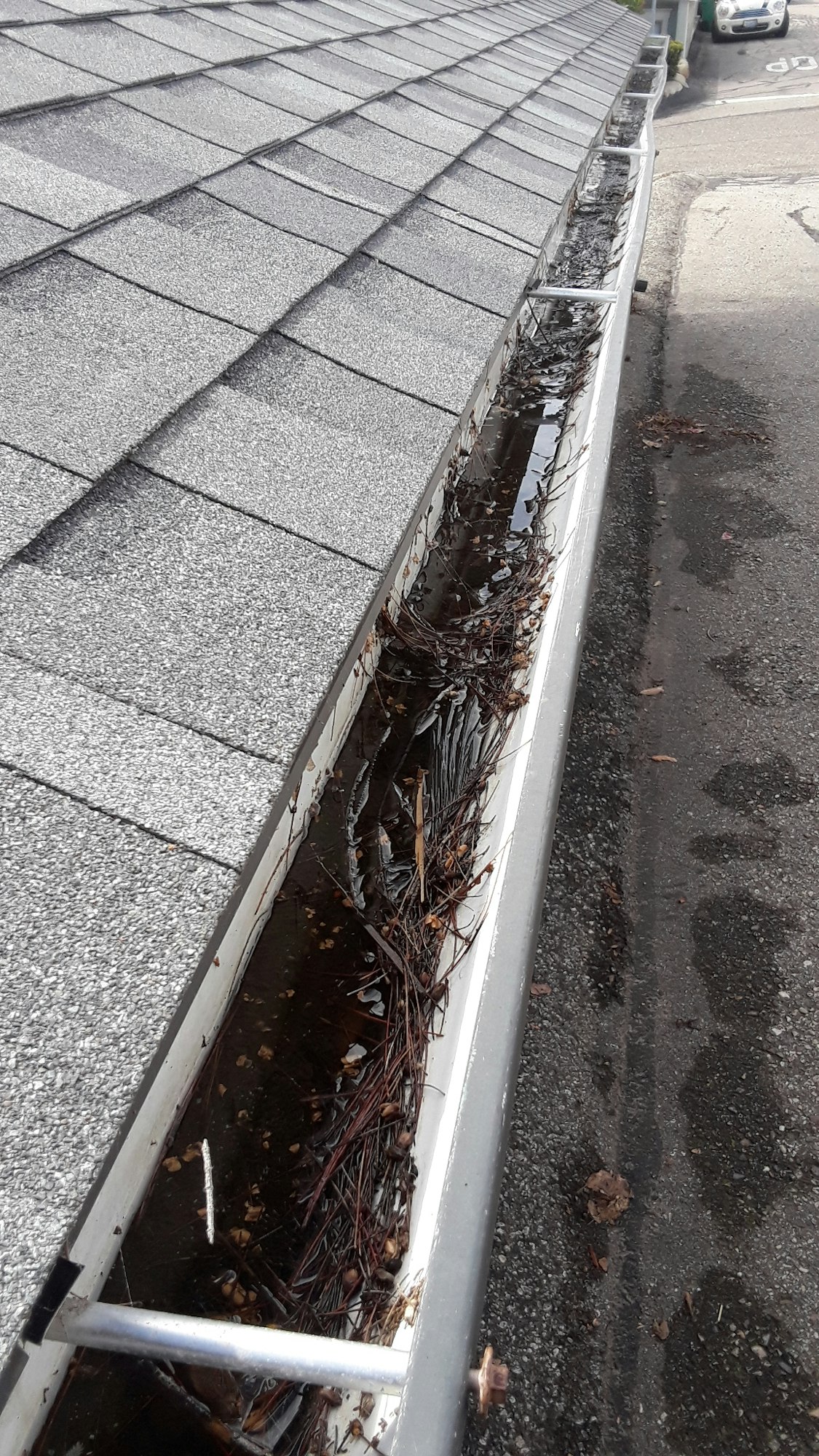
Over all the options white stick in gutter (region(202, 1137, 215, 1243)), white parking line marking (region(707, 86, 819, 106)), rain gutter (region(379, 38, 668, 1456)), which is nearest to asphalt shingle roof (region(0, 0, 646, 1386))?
rain gutter (region(379, 38, 668, 1456))

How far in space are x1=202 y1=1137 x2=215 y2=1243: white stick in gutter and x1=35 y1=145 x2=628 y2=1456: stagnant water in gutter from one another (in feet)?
0.05

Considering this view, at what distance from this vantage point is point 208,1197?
1518mm

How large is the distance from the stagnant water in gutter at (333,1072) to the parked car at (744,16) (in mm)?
30028

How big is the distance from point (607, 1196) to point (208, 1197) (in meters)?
2.07

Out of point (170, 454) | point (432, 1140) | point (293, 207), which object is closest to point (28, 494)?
point (170, 454)

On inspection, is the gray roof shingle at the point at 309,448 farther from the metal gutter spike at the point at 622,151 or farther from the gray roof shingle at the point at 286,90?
the metal gutter spike at the point at 622,151

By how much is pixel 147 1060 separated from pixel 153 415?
1.45 metres

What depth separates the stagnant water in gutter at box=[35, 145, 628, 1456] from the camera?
1354mm

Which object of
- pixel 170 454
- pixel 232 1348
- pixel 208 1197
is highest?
pixel 170 454

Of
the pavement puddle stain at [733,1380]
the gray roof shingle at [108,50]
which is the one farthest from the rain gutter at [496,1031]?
the gray roof shingle at [108,50]

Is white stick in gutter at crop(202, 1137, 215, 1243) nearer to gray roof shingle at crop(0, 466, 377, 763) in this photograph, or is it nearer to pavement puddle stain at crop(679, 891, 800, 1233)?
gray roof shingle at crop(0, 466, 377, 763)

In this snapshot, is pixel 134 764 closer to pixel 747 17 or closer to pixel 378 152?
pixel 378 152

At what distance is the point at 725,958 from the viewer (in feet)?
13.0

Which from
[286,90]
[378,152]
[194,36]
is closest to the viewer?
[378,152]
